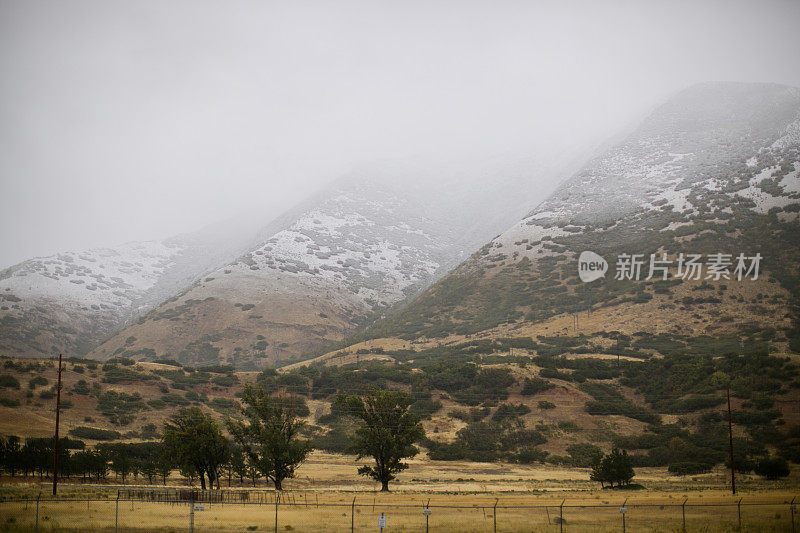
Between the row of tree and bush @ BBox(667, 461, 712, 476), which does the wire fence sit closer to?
the row of tree

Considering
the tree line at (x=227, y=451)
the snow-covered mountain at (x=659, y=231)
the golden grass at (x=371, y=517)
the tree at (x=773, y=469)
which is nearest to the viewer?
the golden grass at (x=371, y=517)

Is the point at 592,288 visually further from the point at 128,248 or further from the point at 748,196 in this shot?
the point at 128,248

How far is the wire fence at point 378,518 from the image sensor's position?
1911 cm

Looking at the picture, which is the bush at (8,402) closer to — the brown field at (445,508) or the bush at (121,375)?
the bush at (121,375)

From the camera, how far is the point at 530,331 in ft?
261

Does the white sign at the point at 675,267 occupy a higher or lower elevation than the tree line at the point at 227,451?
higher

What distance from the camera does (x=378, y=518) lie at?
21.2 m

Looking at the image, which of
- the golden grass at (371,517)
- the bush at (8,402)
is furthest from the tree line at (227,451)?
the bush at (8,402)

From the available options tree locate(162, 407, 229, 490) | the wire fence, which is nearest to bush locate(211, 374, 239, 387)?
tree locate(162, 407, 229, 490)

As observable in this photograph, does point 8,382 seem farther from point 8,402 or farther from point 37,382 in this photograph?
point 8,402

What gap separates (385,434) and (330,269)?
94.1m

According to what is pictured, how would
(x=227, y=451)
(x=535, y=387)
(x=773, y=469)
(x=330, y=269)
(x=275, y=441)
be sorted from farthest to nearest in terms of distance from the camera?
(x=330, y=269), (x=535, y=387), (x=773, y=469), (x=227, y=451), (x=275, y=441)

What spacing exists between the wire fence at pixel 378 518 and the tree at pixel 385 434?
10.5 meters

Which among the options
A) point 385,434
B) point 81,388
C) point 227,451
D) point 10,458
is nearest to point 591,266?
point 385,434
